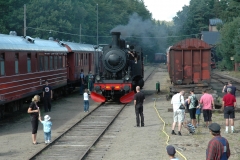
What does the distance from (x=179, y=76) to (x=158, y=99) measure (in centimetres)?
250

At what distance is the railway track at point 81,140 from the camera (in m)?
13.0

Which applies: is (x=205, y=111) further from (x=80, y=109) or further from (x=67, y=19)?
(x=67, y=19)

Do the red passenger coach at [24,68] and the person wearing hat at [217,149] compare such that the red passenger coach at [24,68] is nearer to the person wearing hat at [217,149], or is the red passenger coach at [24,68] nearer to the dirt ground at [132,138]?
the dirt ground at [132,138]

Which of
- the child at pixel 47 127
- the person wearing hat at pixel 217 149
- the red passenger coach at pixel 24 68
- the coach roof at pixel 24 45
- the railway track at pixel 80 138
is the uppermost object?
the coach roof at pixel 24 45

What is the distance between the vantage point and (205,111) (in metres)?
17.2

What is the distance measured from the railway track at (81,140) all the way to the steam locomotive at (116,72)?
2590mm

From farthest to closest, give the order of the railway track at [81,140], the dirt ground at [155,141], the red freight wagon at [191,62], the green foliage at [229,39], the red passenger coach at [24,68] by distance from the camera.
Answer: the green foliage at [229,39] < the red freight wagon at [191,62] < the red passenger coach at [24,68] < the railway track at [81,140] < the dirt ground at [155,141]

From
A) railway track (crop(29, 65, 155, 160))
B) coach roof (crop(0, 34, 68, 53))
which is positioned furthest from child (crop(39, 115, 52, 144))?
coach roof (crop(0, 34, 68, 53))

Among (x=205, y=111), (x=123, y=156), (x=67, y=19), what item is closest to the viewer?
(x=123, y=156)

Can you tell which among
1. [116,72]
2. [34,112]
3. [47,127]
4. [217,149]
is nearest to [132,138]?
[47,127]

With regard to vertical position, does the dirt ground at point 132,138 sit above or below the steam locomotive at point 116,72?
below

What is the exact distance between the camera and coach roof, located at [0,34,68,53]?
61.7 feet

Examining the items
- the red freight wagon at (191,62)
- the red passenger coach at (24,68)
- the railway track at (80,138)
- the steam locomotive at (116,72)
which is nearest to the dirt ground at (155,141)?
the railway track at (80,138)

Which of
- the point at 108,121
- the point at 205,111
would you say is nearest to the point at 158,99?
the point at 108,121
